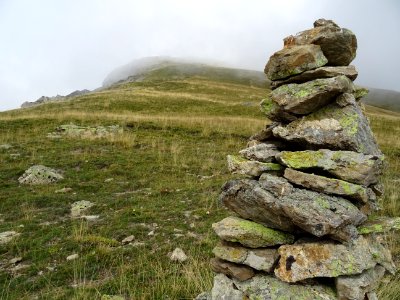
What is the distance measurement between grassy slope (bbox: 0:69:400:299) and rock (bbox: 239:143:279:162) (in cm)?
274

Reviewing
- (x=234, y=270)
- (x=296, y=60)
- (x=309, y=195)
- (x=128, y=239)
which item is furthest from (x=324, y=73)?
(x=128, y=239)

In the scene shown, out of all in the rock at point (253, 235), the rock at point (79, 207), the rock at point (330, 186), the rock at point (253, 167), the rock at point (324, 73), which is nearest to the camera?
the rock at point (330, 186)

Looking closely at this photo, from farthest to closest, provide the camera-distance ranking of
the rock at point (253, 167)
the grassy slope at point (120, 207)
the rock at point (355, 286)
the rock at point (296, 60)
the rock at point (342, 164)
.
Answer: the grassy slope at point (120, 207)
the rock at point (296, 60)
the rock at point (253, 167)
the rock at point (342, 164)
the rock at point (355, 286)

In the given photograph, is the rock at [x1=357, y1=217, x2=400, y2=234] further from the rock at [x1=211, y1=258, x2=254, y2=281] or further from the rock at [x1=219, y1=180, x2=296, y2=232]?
the rock at [x1=211, y1=258, x2=254, y2=281]

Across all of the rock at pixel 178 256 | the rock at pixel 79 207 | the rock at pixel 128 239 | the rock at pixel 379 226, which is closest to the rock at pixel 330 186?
the rock at pixel 379 226

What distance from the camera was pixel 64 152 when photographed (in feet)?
63.9

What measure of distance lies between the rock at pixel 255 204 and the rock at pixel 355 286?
114 cm

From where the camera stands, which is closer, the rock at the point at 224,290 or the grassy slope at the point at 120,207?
the rock at the point at 224,290

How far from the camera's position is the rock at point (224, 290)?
629cm

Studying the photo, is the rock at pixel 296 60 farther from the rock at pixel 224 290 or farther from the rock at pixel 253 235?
the rock at pixel 224 290

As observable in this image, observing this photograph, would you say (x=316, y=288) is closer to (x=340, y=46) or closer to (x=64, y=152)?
(x=340, y=46)

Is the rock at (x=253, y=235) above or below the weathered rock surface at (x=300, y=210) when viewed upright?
below

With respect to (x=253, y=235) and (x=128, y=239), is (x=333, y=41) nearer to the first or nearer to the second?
(x=253, y=235)

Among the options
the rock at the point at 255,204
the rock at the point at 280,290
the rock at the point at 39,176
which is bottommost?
the rock at the point at 39,176
